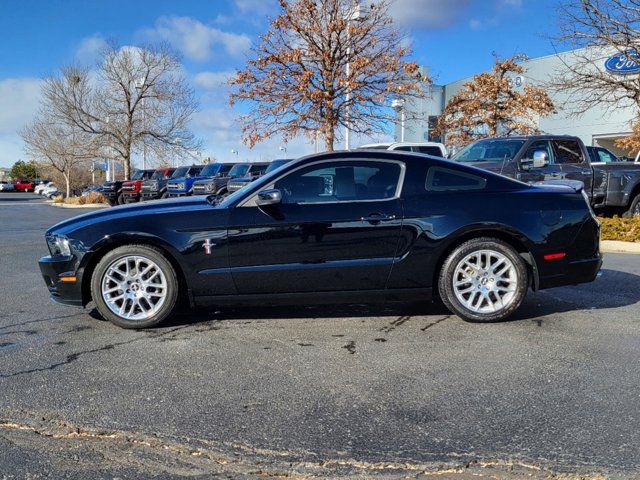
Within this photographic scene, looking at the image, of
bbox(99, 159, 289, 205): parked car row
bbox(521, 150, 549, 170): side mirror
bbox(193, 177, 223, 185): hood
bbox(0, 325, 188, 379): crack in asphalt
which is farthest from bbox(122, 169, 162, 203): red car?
bbox(0, 325, 188, 379): crack in asphalt

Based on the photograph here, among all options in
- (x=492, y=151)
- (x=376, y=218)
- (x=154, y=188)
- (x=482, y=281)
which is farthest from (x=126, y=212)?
(x=154, y=188)

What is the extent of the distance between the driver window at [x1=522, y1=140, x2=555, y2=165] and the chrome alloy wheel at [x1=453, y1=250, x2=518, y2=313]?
6535 millimetres

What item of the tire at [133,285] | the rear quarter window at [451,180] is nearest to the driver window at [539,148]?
the rear quarter window at [451,180]

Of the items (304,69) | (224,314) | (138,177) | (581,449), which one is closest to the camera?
Answer: (581,449)

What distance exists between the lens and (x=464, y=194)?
16.7ft

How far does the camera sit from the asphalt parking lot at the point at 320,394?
265 centimetres

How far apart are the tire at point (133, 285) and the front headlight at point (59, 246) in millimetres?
316

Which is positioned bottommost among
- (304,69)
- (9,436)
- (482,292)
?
(9,436)

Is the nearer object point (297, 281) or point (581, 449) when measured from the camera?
point (581, 449)

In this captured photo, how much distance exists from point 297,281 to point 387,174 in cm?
130

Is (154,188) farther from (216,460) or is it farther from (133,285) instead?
(216,460)

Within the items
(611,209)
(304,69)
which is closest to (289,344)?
(611,209)

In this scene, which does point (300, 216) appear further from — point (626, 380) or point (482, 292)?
point (626, 380)

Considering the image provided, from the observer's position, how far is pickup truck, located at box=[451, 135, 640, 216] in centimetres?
1071
